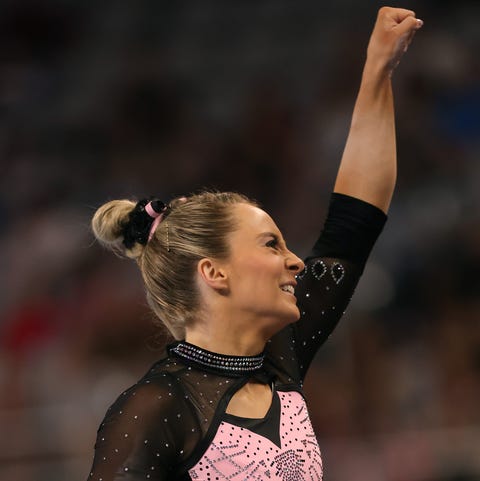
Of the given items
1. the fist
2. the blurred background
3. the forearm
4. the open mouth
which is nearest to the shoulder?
the open mouth

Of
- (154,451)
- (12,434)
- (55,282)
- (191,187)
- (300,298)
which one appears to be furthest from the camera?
(191,187)

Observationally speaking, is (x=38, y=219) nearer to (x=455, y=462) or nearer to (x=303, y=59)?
(x=303, y=59)

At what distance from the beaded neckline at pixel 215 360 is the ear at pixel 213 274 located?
0.36ft

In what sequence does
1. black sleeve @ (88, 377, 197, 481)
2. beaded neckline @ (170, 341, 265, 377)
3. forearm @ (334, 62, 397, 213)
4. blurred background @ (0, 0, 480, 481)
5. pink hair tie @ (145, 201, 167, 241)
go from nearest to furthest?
Answer: black sleeve @ (88, 377, 197, 481), beaded neckline @ (170, 341, 265, 377), pink hair tie @ (145, 201, 167, 241), forearm @ (334, 62, 397, 213), blurred background @ (0, 0, 480, 481)

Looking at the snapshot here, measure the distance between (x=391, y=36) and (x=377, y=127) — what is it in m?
0.18

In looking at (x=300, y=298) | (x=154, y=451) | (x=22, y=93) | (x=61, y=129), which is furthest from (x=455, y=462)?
(x=22, y=93)

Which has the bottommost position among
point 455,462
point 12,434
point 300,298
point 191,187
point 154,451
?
point 12,434

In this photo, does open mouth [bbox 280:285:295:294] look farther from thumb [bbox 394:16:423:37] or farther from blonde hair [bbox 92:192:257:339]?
thumb [bbox 394:16:423:37]

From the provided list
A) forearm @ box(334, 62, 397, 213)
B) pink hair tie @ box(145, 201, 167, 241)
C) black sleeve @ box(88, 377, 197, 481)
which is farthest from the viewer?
forearm @ box(334, 62, 397, 213)

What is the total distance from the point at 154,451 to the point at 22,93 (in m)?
3.72

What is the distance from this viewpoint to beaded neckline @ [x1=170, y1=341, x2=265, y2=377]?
1649mm

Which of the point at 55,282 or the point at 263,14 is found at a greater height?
the point at 263,14

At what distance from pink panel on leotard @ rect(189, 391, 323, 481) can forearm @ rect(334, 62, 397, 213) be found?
46 cm

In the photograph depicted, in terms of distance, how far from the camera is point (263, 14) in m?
4.90
